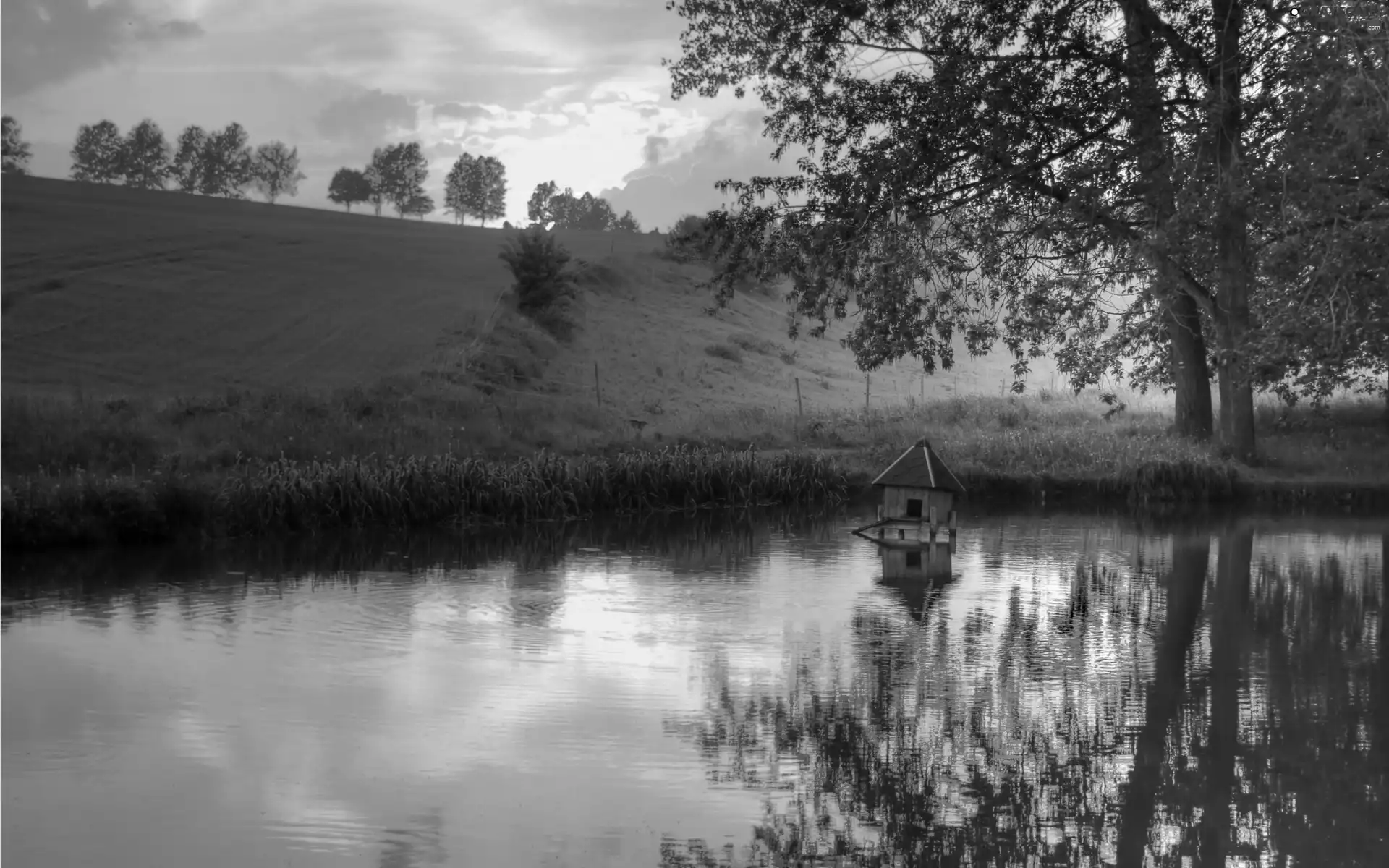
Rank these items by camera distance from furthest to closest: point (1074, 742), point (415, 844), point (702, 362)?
point (702, 362)
point (1074, 742)
point (415, 844)

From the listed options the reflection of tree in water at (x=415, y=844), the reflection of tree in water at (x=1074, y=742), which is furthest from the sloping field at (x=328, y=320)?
the reflection of tree in water at (x=415, y=844)

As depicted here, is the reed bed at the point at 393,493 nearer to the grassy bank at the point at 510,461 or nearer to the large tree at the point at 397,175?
the grassy bank at the point at 510,461

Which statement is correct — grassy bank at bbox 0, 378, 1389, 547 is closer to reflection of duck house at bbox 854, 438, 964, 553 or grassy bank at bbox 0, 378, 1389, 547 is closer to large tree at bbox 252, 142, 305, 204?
reflection of duck house at bbox 854, 438, 964, 553

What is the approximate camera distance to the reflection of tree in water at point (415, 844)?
6.64 meters

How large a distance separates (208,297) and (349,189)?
226ft

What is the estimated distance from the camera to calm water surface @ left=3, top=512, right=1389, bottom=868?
711 cm

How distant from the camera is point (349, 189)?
108375mm

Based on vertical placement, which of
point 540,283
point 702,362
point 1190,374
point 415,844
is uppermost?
point 540,283

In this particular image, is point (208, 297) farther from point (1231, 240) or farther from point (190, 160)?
point (190, 160)

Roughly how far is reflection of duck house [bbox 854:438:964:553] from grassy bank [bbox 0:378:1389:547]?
397cm

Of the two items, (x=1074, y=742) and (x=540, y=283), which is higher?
(x=540, y=283)

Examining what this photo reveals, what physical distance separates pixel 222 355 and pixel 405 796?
31.2m

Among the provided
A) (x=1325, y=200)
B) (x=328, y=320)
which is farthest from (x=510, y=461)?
(x=328, y=320)

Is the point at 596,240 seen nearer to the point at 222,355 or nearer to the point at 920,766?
the point at 222,355
